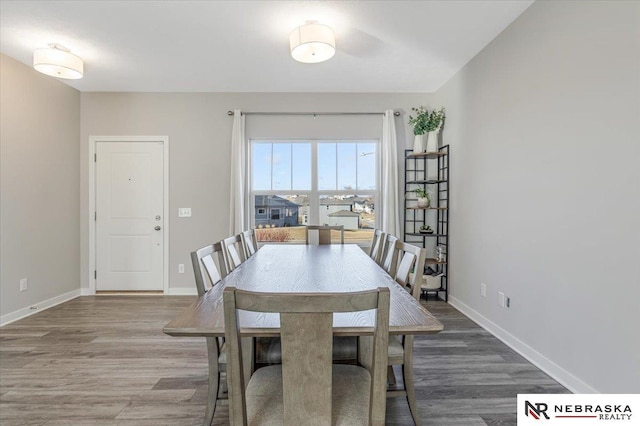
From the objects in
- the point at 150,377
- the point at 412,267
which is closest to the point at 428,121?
the point at 412,267

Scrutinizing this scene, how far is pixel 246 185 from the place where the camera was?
411cm

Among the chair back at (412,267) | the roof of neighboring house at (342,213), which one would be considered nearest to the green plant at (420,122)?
the roof of neighboring house at (342,213)

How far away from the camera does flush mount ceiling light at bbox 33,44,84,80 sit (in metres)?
2.83

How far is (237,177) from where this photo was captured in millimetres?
3953

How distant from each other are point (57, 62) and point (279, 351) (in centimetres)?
335

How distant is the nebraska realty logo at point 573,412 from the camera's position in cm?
134

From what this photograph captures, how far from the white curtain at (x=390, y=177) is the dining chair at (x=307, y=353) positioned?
3070 millimetres

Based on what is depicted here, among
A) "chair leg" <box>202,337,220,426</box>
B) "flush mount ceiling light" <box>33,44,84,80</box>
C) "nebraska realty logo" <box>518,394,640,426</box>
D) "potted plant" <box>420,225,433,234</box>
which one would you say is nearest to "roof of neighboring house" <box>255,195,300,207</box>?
"potted plant" <box>420,225,433,234</box>

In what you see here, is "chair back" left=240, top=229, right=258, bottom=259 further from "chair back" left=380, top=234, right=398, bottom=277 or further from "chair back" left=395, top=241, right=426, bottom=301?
"chair back" left=395, top=241, right=426, bottom=301

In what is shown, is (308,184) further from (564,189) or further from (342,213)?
(564,189)

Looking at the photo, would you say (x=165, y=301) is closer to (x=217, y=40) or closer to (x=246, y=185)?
(x=246, y=185)

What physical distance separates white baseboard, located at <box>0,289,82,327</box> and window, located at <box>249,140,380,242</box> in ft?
8.04

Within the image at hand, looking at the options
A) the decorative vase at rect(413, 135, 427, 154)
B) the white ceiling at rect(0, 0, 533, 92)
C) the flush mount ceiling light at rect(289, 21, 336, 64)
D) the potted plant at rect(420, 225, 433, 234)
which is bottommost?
the potted plant at rect(420, 225, 433, 234)

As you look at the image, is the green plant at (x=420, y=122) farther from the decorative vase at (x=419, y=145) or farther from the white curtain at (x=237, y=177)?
the white curtain at (x=237, y=177)
